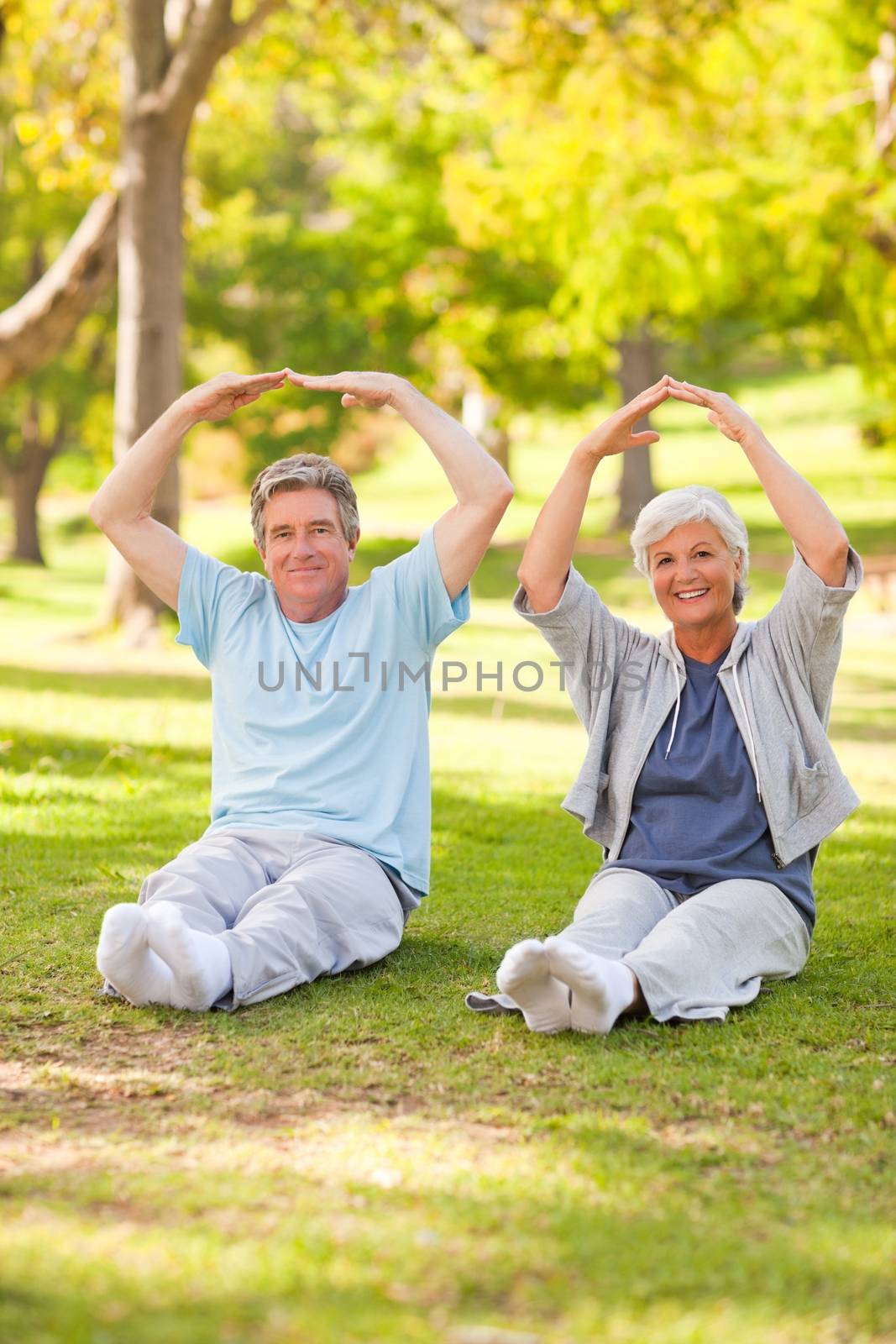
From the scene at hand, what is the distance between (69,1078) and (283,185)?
38.8m

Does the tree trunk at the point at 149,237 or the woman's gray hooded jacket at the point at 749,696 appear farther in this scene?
the tree trunk at the point at 149,237

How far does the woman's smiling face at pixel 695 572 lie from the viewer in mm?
3885

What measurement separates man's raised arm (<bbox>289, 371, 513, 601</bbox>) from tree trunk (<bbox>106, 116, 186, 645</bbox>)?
8.59 meters

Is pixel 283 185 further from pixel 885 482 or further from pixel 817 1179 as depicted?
pixel 817 1179

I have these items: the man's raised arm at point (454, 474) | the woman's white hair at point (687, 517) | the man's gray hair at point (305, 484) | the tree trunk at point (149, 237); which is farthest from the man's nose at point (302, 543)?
the tree trunk at point (149, 237)

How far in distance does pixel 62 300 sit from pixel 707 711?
10287 mm

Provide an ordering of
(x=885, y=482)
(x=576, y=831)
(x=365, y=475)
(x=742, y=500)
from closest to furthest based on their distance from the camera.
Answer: (x=576, y=831)
(x=742, y=500)
(x=885, y=482)
(x=365, y=475)

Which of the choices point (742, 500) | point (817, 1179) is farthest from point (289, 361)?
point (817, 1179)

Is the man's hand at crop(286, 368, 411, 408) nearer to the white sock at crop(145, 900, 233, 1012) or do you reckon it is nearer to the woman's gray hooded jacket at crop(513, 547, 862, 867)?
the woman's gray hooded jacket at crop(513, 547, 862, 867)

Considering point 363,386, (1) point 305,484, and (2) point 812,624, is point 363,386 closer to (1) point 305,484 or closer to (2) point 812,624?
(1) point 305,484

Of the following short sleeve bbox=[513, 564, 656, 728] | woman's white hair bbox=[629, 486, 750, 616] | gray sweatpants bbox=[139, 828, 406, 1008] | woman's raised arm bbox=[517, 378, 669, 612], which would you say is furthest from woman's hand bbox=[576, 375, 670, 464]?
gray sweatpants bbox=[139, 828, 406, 1008]

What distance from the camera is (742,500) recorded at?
27.0 m

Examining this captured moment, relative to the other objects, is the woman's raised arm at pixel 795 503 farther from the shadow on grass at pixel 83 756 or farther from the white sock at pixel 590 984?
the shadow on grass at pixel 83 756

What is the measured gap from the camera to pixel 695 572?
3875 mm
